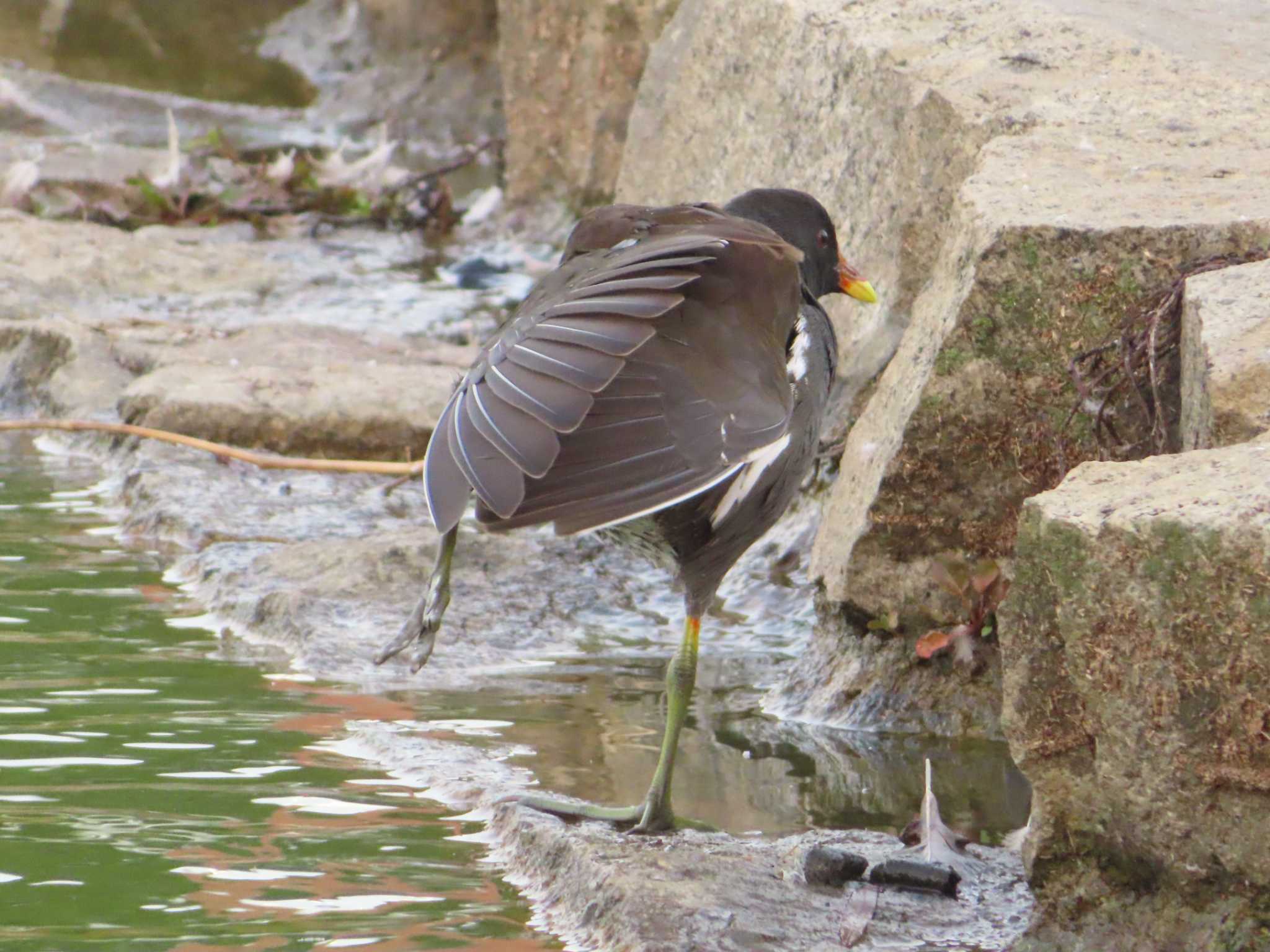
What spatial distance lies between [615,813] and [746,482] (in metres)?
0.60

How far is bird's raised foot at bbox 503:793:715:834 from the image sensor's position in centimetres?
304

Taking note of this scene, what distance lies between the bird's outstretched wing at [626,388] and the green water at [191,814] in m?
0.59

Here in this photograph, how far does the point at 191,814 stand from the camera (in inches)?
121

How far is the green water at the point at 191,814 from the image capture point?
2615mm

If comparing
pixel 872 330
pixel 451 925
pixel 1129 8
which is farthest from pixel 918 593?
pixel 1129 8

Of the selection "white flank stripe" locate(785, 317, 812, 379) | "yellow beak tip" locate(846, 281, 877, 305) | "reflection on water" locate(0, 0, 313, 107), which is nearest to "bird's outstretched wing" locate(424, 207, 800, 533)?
"white flank stripe" locate(785, 317, 812, 379)

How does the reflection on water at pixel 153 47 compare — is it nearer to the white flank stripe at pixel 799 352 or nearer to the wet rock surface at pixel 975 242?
the wet rock surface at pixel 975 242

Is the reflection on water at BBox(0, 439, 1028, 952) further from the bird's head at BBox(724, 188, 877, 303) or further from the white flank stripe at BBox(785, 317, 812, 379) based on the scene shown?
the bird's head at BBox(724, 188, 877, 303)

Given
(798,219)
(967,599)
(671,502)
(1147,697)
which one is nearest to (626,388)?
(671,502)

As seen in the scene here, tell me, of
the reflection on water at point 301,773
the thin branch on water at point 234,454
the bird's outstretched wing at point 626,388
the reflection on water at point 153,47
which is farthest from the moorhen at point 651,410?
the reflection on water at point 153,47

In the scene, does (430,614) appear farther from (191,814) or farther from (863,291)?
(863,291)

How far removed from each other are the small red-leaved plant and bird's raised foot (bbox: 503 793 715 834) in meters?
0.92

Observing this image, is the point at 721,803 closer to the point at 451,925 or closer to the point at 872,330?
the point at 451,925

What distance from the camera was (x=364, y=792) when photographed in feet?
10.6
